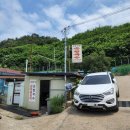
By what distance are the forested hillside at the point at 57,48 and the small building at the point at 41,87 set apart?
885 inches

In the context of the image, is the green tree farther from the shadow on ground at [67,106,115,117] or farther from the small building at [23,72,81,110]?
the shadow on ground at [67,106,115,117]

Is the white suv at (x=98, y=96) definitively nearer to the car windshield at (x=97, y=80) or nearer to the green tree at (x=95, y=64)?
the car windshield at (x=97, y=80)

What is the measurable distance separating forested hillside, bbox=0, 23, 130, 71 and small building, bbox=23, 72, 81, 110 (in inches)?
885

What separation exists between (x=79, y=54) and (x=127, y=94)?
21.9 ft

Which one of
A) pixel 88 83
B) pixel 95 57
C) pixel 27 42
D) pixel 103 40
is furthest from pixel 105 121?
pixel 27 42

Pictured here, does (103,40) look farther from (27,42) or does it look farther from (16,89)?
(16,89)

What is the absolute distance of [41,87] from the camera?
2408 centimetres

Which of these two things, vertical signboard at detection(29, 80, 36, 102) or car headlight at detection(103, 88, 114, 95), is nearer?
car headlight at detection(103, 88, 114, 95)

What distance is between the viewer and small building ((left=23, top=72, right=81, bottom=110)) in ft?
68.7

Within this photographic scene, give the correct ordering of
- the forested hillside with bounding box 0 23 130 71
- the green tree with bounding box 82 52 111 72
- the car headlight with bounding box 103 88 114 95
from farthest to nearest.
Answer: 1. the forested hillside with bounding box 0 23 130 71
2. the green tree with bounding box 82 52 111 72
3. the car headlight with bounding box 103 88 114 95

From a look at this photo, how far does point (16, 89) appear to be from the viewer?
84.2ft

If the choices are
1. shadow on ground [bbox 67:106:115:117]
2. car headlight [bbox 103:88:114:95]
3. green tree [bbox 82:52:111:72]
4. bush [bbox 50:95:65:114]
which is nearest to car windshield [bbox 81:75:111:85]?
car headlight [bbox 103:88:114:95]

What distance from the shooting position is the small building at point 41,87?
68.7 ft

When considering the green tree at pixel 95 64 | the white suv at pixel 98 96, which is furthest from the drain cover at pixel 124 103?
the green tree at pixel 95 64
